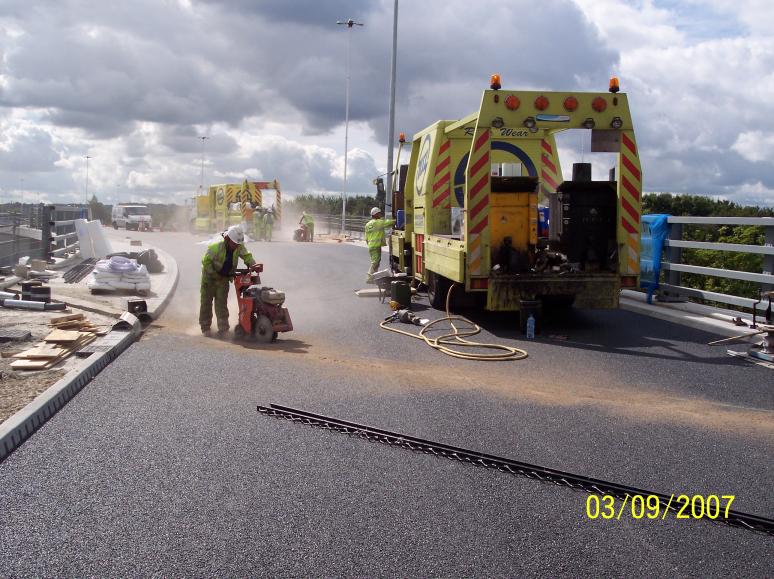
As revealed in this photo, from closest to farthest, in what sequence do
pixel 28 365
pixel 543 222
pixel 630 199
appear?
pixel 28 365 → pixel 630 199 → pixel 543 222

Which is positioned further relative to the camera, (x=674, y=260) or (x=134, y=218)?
(x=134, y=218)

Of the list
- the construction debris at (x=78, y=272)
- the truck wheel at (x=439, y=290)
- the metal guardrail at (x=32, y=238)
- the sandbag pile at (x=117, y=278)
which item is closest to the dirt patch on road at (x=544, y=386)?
the truck wheel at (x=439, y=290)

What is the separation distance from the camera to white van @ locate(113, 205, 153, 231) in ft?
173

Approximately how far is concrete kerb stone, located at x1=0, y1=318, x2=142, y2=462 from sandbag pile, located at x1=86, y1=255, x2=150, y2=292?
5.17 m

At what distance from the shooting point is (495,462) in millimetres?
4688

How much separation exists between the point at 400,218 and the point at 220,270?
4.99 metres

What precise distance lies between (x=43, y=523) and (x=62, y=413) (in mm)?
2130

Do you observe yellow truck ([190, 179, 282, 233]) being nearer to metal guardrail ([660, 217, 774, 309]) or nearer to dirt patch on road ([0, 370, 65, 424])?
metal guardrail ([660, 217, 774, 309])

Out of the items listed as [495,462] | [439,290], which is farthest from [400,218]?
[495,462]

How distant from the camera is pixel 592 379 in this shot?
7.15 metres

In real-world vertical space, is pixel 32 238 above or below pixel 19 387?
above

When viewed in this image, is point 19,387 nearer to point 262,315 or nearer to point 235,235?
point 262,315

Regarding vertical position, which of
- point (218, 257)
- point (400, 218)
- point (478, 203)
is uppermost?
point (478, 203)
